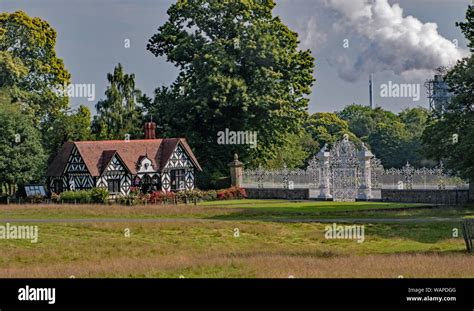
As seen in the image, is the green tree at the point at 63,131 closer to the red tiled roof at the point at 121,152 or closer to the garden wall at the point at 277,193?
the red tiled roof at the point at 121,152

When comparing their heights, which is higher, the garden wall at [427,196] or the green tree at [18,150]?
the green tree at [18,150]

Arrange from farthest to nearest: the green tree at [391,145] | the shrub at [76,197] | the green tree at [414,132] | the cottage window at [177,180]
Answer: the green tree at [391,145] → the green tree at [414,132] → the cottage window at [177,180] → the shrub at [76,197]

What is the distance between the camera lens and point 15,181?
62406 millimetres

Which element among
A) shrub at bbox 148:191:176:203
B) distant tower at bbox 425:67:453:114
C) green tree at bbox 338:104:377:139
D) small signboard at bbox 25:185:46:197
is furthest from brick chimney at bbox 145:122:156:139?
green tree at bbox 338:104:377:139

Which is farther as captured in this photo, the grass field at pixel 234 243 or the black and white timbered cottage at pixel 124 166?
the black and white timbered cottage at pixel 124 166

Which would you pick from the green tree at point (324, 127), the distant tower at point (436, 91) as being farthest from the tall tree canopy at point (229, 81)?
the green tree at point (324, 127)

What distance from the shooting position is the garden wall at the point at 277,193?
194 ft

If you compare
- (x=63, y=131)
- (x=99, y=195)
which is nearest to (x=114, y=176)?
(x=99, y=195)

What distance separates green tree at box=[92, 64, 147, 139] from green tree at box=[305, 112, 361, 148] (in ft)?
112

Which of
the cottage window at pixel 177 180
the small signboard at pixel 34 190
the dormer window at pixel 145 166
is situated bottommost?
the small signboard at pixel 34 190

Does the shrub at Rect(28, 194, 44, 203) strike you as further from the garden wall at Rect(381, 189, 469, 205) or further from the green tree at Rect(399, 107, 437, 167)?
the green tree at Rect(399, 107, 437, 167)

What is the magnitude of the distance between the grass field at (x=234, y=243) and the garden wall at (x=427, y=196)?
8.23 feet

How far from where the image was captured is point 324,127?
372 ft
